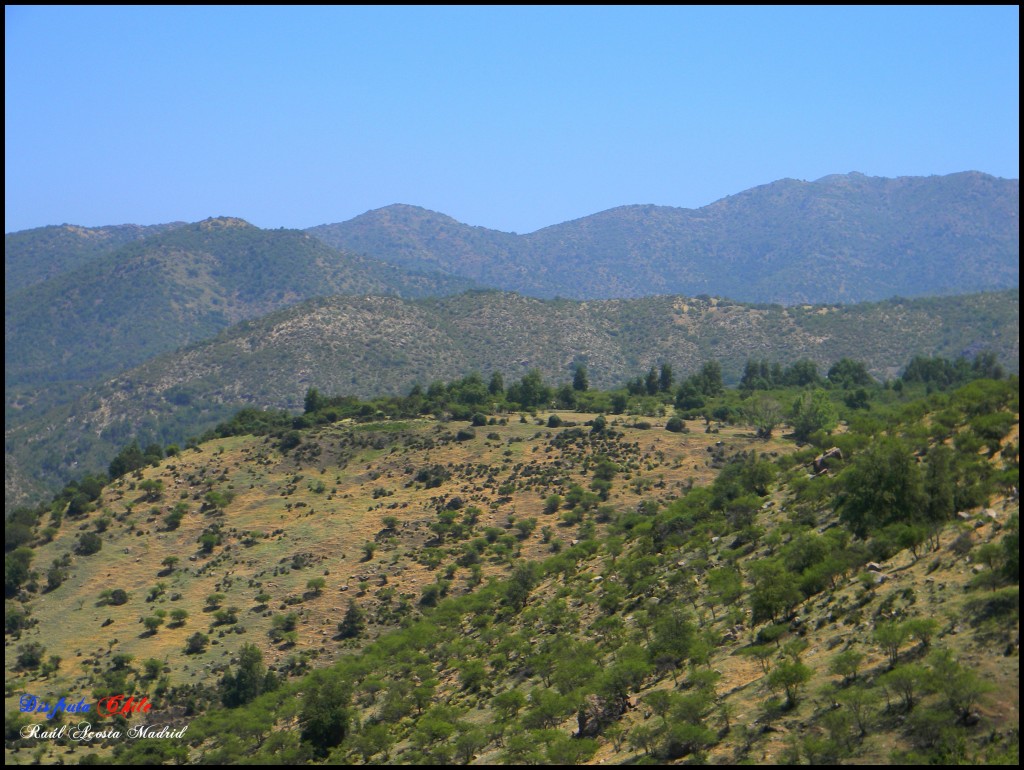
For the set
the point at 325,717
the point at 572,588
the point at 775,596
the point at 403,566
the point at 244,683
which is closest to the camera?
the point at 775,596

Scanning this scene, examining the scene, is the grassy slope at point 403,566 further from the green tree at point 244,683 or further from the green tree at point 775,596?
the green tree at point 244,683

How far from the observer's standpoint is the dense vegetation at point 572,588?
31109 millimetres

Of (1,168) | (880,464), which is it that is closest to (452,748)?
(880,464)

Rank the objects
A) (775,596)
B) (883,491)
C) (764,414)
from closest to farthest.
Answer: (775,596), (883,491), (764,414)

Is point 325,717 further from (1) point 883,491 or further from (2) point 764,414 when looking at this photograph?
(2) point 764,414

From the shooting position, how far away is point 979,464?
39.1 meters

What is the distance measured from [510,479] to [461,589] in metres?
22.3

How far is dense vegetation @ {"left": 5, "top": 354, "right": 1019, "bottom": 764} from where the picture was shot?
1225 inches

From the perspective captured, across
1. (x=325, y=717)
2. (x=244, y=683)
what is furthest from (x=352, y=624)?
(x=325, y=717)

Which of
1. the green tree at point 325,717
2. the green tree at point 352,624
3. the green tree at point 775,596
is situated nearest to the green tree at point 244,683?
the green tree at point 352,624

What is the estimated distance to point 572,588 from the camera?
57500mm

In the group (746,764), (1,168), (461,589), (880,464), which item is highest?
(1,168)

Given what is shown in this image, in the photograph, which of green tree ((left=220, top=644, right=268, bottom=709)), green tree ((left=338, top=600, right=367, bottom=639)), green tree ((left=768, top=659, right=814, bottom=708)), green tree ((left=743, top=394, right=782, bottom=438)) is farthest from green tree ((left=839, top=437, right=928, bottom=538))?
green tree ((left=743, top=394, right=782, bottom=438))

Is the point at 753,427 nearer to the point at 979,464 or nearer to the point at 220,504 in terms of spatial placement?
the point at 220,504
